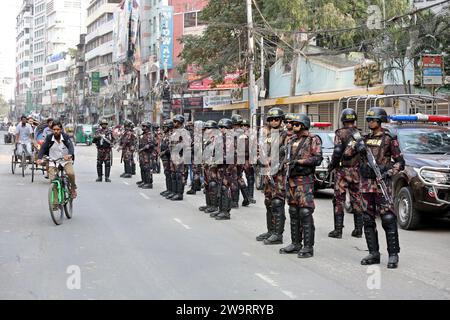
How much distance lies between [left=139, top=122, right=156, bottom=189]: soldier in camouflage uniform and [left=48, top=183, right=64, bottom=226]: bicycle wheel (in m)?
6.95

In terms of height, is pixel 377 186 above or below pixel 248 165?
above

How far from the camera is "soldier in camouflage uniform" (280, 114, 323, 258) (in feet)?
29.0

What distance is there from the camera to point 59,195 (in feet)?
37.8

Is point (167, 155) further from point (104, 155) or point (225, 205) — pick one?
point (104, 155)

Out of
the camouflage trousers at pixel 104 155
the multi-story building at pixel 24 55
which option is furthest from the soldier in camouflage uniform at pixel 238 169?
the multi-story building at pixel 24 55

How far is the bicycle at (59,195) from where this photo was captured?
37.1 feet

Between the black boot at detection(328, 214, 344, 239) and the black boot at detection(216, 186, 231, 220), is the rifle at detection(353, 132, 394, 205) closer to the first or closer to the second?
the black boot at detection(328, 214, 344, 239)

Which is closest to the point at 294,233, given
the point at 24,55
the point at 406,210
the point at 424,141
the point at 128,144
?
the point at 406,210

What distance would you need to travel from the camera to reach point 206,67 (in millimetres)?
36281

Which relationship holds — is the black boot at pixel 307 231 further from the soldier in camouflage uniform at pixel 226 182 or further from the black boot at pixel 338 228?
the soldier in camouflage uniform at pixel 226 182

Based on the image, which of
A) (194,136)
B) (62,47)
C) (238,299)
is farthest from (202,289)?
(62,47)

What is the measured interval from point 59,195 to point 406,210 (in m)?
5.74

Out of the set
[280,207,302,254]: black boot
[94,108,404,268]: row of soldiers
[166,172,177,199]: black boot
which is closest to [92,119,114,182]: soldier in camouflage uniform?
[166,172,177,199]: black boot

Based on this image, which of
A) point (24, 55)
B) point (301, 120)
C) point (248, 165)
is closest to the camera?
point (301, 120)
